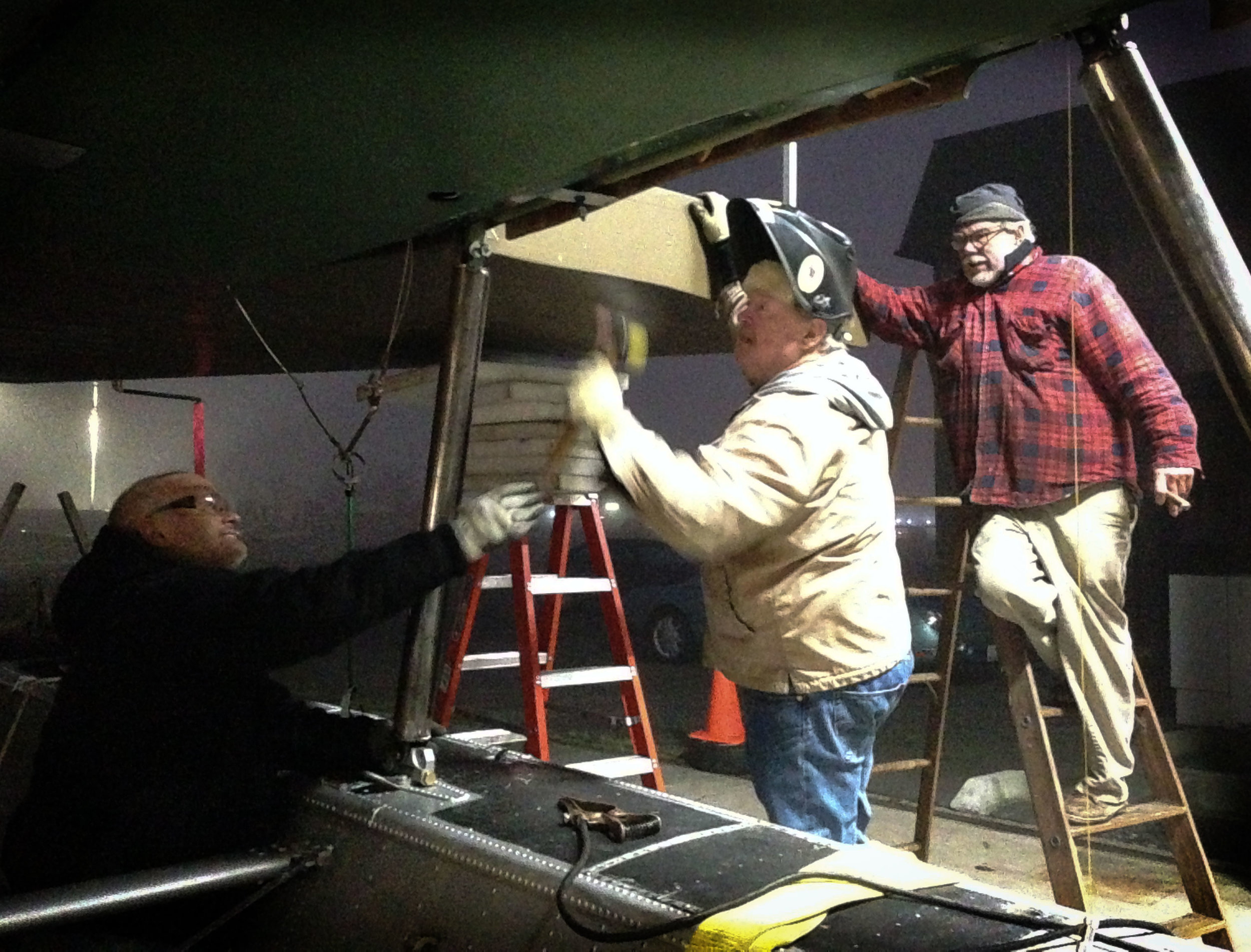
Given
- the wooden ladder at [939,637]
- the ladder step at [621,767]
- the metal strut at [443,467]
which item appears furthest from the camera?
the ladder step at [621,767]

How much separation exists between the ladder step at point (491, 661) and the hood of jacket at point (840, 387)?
2253mm

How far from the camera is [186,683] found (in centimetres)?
204

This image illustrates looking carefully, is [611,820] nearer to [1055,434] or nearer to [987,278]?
[1055,434]

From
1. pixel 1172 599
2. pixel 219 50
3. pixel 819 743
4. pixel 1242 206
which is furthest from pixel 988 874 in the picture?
pixel 219 50

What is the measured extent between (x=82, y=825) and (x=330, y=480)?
1.32 metres

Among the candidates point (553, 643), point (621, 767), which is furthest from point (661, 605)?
point (621, 767)

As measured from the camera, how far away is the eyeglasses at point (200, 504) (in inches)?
87.8

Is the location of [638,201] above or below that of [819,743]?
above

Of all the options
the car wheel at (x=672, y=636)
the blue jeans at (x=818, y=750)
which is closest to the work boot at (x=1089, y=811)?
the blue jeans at (x=818, y=750)

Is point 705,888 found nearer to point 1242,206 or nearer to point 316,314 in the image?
point 1242,206

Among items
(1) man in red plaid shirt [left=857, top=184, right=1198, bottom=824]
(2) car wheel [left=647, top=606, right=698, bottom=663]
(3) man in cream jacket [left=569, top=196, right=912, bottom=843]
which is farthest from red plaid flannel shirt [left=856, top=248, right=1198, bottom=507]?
(2) car wheel [left=647, top=606, right=698, bottom=663]

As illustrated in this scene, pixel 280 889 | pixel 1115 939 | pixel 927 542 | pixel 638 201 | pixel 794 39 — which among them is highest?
pixel 638 201

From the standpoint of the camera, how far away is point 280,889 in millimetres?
1874

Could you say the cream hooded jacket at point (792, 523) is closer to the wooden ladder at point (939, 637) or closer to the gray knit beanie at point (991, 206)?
the gray knit beanie at point (991, 206)
